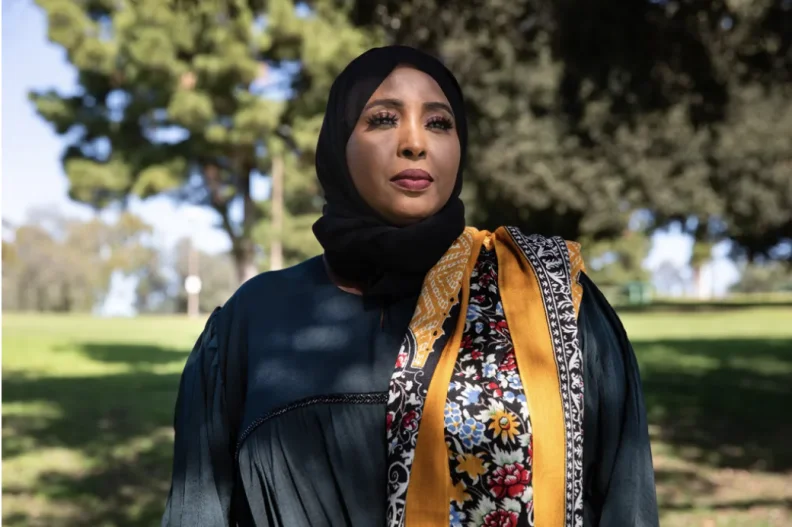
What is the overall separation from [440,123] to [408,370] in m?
0.53

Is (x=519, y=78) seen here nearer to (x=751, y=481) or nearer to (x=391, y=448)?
(x=751, y=481)

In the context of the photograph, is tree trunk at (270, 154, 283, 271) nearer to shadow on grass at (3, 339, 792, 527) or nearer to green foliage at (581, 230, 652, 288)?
shadow on grass at (3, 339, 792, 527)

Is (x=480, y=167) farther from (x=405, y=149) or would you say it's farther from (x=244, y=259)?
(x=405, y=149)

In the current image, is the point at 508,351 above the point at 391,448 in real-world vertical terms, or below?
above

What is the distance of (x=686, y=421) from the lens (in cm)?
1016

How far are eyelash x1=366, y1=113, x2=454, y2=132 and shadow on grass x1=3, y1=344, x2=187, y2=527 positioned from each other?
205 inches

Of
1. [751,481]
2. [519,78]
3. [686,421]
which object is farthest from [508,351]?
[519,78]

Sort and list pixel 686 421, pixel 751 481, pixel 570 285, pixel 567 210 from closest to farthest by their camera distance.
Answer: pixel 570 285, pixel 751 481, pixel 686 421, pixel 567 210

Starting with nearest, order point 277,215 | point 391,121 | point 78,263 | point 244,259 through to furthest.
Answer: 1. point 391,121
2. point 244,259
3. point 277,215
4. point 78,263

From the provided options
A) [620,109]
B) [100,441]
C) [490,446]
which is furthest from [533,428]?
[100,441]

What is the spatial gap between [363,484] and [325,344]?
289 millimetres

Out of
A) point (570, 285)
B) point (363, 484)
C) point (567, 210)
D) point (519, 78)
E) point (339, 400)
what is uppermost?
point (519, 78)

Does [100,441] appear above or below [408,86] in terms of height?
below

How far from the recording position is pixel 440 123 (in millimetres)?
1875
